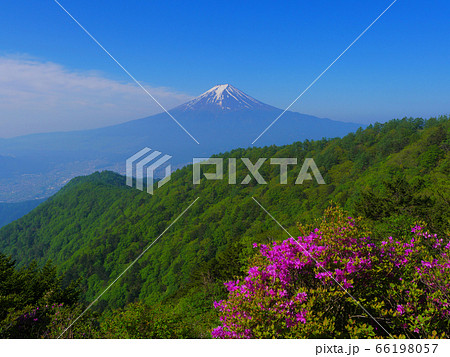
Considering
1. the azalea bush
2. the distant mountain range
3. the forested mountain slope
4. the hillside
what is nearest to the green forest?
the azalea bush

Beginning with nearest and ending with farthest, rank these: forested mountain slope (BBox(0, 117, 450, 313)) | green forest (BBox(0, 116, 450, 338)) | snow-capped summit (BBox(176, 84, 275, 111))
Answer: green forest (BBox(0, 116, 450, 338)), forested mountain slope (BBox(0, 117, 450, 313)), snow-capped summit (BBox(176, 84, 275, 111))

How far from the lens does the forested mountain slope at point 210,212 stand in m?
25.3

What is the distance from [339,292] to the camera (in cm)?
434

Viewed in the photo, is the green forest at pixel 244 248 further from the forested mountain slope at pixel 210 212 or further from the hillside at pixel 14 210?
the hillside at pixel 14 210

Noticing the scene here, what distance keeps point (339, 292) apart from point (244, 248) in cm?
1976

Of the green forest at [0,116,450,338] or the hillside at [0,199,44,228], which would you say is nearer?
the green forest at [0,116,450,338]

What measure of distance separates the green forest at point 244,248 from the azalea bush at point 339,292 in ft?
0.11

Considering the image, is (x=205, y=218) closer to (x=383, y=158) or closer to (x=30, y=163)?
(x=383, y=158)

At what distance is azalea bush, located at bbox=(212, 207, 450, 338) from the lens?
426cm

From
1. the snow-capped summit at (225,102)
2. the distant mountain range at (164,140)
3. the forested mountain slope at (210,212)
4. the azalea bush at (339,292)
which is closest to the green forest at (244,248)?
the azalea bush at (339,292)

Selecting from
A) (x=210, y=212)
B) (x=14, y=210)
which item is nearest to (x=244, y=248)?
(x=210, y=212)

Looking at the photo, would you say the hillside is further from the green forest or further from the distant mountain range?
the green forest

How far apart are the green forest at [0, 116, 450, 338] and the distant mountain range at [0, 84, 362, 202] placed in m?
13.3

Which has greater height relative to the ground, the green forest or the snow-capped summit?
the snow-capped summit
